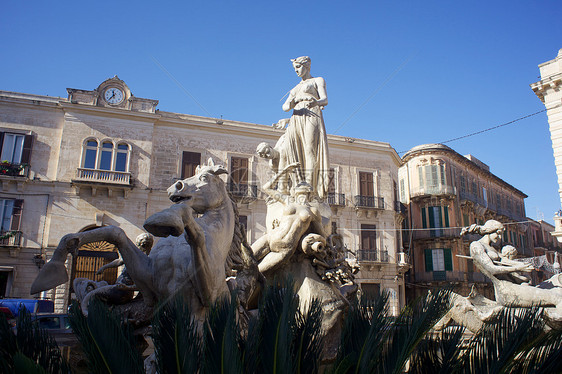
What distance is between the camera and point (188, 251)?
3.26 metres

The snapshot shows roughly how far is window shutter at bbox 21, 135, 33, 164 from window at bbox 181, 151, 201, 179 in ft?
24.1

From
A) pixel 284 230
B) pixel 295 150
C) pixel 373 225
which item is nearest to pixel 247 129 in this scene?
pixel 373 225

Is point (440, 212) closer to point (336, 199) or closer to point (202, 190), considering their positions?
point (336, 199)

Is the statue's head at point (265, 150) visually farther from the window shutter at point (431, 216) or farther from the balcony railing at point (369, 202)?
the window shutter at point (431, 216)

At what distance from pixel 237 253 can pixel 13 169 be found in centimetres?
2172

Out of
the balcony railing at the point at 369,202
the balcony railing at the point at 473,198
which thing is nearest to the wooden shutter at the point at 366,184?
the balcony railing at the point at 369,202

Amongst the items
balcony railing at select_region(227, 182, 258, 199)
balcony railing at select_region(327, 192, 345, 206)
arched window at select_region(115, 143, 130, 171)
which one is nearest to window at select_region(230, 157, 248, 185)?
balcony railing at select_region(227, 182, 258, 199)

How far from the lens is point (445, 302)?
7.47ft

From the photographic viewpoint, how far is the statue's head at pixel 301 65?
6.60 m

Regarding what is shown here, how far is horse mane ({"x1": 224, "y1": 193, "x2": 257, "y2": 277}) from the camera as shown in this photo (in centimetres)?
383

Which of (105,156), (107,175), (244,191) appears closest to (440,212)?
A: (244,191)

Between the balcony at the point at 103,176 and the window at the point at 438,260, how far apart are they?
22134 millimetres

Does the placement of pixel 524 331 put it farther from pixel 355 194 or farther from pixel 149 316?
pixel 355 194

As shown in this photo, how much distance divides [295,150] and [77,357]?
377 centimetres
